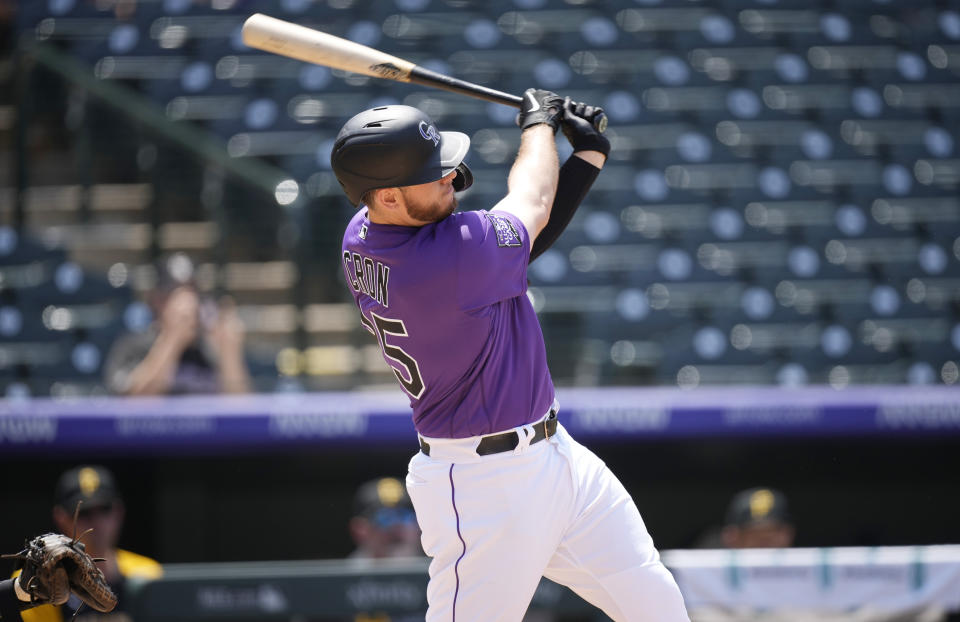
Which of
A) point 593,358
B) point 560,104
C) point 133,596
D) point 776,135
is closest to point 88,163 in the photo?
point 593,358

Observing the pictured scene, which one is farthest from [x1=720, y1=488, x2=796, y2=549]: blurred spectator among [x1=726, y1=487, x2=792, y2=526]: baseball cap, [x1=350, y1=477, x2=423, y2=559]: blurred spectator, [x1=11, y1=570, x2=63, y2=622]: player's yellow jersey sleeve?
[x1=11, y1=570, x2=63, y2=622]: player's yellow jersey sleeve

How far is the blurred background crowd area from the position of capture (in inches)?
230

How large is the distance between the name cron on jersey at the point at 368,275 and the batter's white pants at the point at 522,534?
34cm

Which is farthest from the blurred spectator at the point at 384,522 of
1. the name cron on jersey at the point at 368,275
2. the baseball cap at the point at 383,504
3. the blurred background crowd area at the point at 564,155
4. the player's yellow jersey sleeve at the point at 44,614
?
the name cron on jersey at the point at 368,275

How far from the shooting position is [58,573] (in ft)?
7.30

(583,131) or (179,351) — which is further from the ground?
(583,131)

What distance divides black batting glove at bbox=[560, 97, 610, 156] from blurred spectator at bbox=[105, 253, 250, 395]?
2.90m

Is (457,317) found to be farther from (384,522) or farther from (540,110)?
(384,522)

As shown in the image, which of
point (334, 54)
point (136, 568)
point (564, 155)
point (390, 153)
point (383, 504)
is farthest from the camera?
point (564, 155)

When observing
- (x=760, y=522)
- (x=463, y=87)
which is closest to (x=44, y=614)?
(x=463, y=87)

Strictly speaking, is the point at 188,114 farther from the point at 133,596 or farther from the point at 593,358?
the point at 133,596

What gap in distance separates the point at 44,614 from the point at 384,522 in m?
1.17

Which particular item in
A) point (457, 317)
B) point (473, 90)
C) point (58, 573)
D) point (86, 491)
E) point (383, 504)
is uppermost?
point (473, 90)

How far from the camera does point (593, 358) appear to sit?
223 inches
